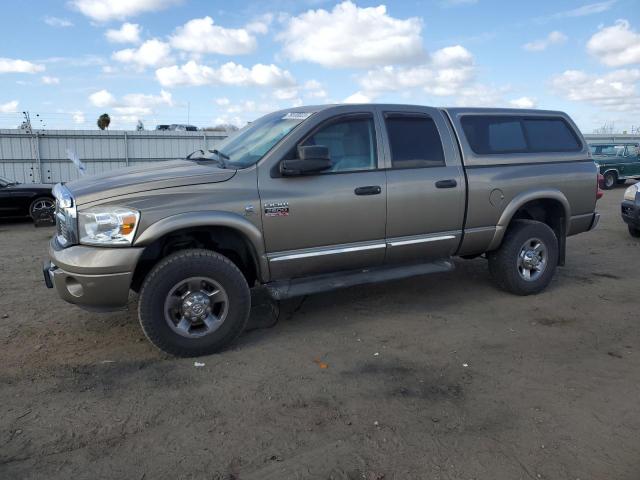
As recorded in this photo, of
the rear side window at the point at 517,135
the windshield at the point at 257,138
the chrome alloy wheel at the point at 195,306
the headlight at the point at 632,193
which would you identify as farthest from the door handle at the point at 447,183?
the headlight at the point at 632,193

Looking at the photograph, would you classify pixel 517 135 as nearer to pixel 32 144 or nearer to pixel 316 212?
pixel 316 212

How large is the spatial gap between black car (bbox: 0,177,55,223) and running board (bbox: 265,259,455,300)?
8572 mm

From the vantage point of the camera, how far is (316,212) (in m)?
4.36

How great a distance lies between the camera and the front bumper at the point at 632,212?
341 inches

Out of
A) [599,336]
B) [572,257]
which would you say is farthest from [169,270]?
[572,257]

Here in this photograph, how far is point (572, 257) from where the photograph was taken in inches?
298

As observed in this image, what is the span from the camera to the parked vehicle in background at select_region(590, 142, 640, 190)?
18.5 metres

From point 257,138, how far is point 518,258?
3.04m

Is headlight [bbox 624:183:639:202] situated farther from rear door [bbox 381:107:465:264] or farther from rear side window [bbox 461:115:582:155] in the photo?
rear door [bbox 381:107:465:264]

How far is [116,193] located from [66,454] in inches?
71.4

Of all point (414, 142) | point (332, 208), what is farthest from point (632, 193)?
point (332, 208)

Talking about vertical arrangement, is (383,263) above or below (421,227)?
below

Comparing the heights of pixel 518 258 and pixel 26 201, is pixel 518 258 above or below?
below

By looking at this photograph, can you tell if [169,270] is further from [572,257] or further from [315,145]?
[572,257]
